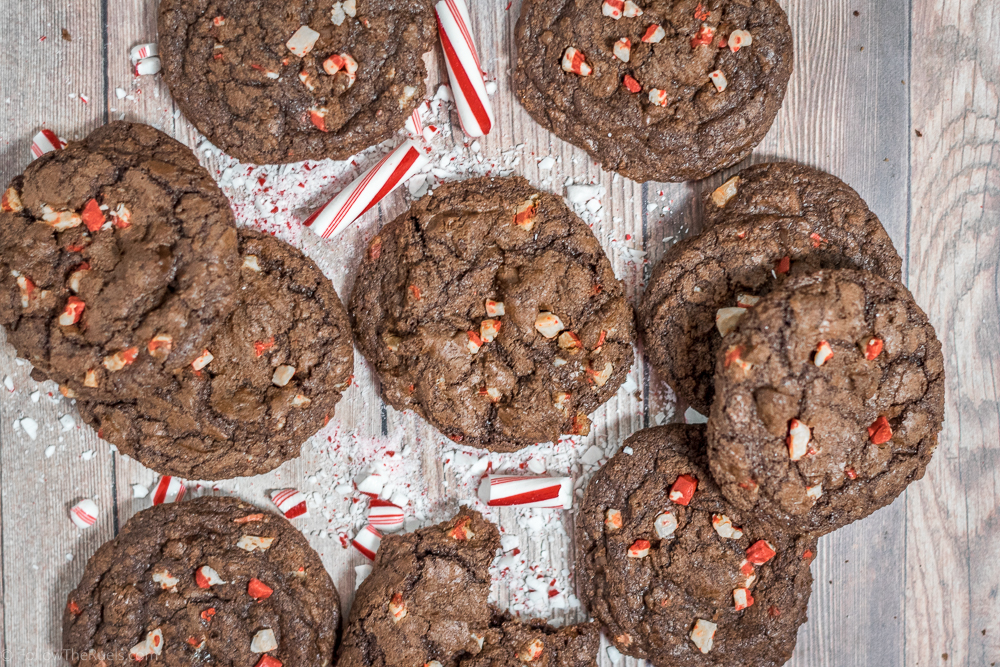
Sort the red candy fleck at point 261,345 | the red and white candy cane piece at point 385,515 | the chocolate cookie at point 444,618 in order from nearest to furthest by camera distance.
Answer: the red candy fleck at point 261,345 → the chocolate cookie at point 444,618 → the red and white candy cane piece at point 385,515

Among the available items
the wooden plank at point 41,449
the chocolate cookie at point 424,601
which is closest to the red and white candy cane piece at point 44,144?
the wooden plank at point 41,449

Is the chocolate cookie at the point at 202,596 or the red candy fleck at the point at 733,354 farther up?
the red candy fleck at the point at 733,354

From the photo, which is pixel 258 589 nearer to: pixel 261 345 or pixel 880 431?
pixel 261 345

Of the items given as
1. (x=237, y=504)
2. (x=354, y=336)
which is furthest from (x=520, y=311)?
→ (x=237, y=504)

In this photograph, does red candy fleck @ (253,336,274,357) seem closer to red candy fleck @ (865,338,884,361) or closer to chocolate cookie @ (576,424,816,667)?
chocolate cookie @ (576,424,816,667)

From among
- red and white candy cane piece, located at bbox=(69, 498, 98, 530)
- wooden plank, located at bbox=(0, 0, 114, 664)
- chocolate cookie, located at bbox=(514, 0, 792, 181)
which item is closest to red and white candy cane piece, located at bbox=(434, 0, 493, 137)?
chocolate cookie, located at bbox=(514, 0, 792, 181)

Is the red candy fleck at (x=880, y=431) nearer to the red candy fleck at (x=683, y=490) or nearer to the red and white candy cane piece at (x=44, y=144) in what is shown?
the red candy fleck at (x=683, y=490)

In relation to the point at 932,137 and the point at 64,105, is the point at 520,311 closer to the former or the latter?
the point at 932,137
